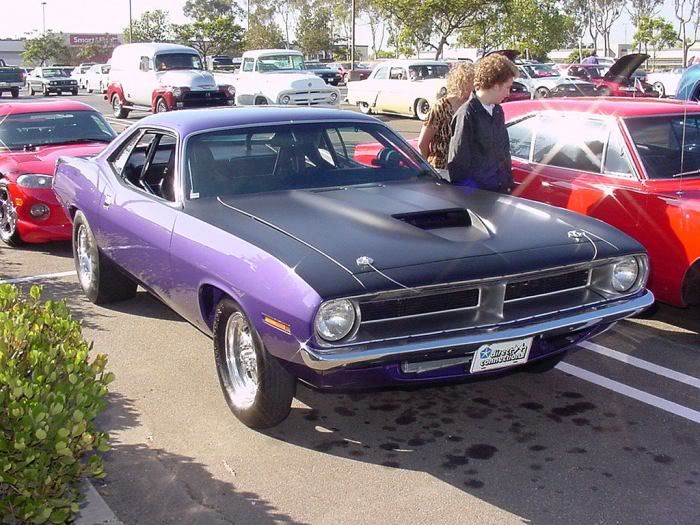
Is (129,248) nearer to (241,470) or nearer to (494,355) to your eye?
(241,470)

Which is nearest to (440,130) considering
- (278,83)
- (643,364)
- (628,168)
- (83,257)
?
(628,168)

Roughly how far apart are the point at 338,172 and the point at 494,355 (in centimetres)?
183

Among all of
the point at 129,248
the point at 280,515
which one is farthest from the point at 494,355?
the point at 129,248

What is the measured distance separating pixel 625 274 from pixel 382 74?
73.4 ft

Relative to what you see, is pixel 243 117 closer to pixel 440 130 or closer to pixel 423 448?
pixel 440 130

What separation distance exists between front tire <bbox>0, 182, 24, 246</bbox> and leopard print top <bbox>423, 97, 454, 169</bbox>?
4.28 metres

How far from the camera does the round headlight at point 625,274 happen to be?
453 centimetres

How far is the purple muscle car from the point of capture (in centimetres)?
382

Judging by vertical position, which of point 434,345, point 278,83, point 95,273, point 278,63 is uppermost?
point 278,63

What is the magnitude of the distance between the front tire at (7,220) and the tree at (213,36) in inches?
2328

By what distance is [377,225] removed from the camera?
4.39 meters

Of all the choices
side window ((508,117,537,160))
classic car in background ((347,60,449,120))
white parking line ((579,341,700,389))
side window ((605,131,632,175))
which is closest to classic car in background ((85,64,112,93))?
classic car in background ((347,60,449,120))

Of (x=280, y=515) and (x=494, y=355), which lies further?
(x=494, y=355)

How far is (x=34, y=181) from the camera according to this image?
827 centimetres
